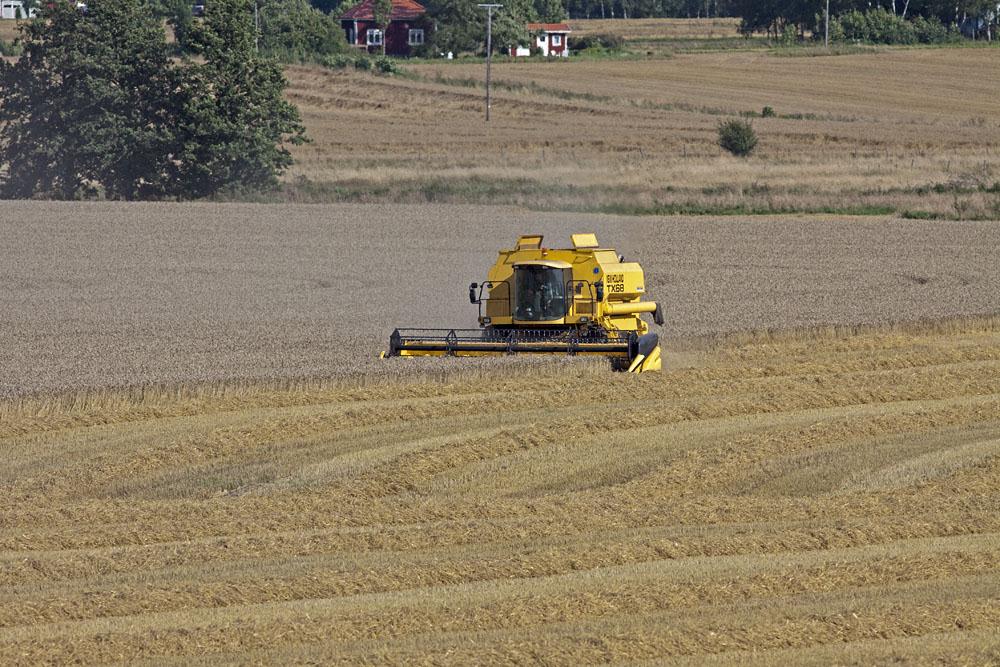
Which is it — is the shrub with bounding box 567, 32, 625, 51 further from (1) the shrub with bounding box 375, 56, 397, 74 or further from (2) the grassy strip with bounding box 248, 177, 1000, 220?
(2) the grassy strip with bounding box 248, 177, 1000, 220

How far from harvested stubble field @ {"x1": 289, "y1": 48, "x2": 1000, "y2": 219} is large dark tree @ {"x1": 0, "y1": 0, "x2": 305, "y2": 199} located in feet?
8.41

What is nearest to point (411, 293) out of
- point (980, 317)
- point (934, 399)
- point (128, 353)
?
point (128, 353)

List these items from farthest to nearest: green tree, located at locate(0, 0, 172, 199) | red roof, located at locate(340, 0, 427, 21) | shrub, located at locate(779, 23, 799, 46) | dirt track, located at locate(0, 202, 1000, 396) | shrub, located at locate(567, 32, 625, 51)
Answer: shrub, located at locate(779, 23, 799, 46) < shrub, located at locate(567, 32, 625, 51) < red roof, located at locate(340, 0, 427, 21) < green tree, located at locate(0, 0, 172, 199) < dirt track, located at locate(0, 202, 1000, 396)

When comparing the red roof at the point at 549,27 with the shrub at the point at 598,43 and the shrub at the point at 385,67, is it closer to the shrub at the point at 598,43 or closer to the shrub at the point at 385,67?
the shrub at the point at 598,43

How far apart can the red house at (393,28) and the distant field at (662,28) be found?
19483mm

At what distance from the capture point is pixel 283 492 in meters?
15.7

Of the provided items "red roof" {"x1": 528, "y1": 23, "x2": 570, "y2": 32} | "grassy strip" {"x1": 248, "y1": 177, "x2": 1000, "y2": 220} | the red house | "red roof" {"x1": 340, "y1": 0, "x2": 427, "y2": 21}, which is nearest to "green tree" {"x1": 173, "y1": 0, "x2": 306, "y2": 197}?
"grassy strip" {"x1": 248, "y1": 177, "x2": 1000, "y2": 220}

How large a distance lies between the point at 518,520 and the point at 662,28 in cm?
11961

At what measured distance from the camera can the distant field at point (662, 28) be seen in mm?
121188

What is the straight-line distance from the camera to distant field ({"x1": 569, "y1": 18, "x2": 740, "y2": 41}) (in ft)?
398

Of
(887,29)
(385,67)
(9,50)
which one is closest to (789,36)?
(887,29)

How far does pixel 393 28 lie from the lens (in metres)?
104

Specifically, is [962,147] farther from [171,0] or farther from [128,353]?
[171,0]

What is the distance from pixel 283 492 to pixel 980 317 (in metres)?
15.9
